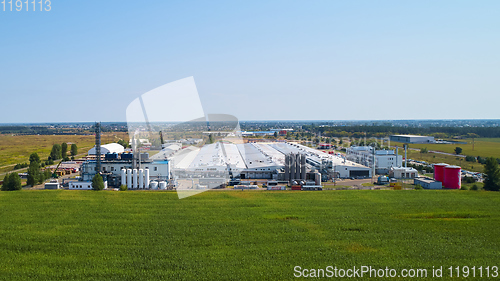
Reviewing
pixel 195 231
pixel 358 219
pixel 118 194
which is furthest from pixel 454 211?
pixel 118 194

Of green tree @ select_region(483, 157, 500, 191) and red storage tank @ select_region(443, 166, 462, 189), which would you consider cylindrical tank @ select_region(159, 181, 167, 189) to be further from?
green tree @ select_region(483, 157, 500, 191)

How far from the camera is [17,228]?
9953 millimetres

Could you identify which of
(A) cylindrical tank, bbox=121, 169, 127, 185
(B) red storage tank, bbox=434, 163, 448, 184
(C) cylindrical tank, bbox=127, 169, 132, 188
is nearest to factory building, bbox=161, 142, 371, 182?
(C) cylindrical tank, bbox=127, 169, 132, 188

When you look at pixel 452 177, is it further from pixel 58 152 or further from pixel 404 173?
pixel 58 152

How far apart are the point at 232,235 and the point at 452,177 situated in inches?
555

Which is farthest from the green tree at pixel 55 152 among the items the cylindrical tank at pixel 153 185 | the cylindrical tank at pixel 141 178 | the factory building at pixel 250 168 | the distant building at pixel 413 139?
the distant building at pixel 413 139

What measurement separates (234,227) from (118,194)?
7643 millimetres

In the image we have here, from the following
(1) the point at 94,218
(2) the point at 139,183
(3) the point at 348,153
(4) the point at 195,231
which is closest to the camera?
(4) the point at 195,231

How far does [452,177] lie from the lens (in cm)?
1739

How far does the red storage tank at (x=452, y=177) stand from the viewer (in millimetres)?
17281

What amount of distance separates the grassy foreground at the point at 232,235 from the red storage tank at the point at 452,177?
288 cm

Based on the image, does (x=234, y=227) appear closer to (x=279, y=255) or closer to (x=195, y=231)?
(x=195, y=231)

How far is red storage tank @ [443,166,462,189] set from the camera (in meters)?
17.3

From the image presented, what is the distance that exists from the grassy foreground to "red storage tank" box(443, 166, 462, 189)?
2.88 metres
